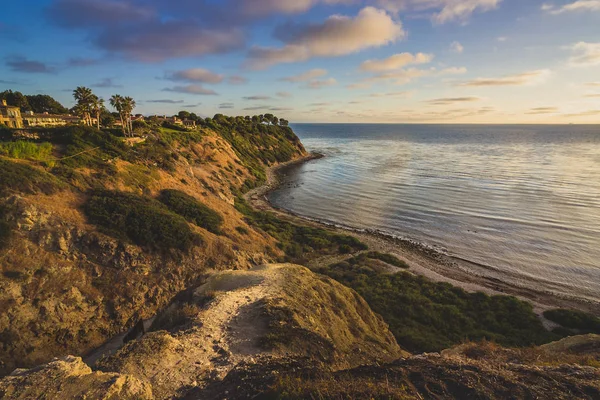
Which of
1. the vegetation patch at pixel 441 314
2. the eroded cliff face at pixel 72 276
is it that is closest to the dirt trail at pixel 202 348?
the eroded cliff face at pixel 72 276

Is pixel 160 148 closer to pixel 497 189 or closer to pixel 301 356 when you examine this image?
pixel 301 356

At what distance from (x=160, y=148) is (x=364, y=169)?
216 ft

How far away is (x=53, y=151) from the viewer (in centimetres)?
3394

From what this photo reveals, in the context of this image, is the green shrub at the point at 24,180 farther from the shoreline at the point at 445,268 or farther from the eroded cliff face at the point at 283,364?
the shoreline at the point at 445,268

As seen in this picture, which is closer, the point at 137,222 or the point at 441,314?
the point at 441,314

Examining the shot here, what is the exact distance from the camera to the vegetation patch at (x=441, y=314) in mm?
22234

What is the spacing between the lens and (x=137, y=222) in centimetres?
2652

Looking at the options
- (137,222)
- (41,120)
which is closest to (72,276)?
(137,222)

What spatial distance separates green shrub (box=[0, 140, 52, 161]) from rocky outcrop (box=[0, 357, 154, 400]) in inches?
1127

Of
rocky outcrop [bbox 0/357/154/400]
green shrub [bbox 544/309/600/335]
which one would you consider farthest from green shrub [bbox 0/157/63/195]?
green shrub [bbox 544/309/600/335]

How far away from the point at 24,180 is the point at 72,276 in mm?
9992

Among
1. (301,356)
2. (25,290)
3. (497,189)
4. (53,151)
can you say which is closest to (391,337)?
(301,356)

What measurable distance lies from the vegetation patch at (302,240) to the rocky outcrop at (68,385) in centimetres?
2598

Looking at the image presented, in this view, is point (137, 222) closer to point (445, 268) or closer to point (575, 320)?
point (445, 268)
